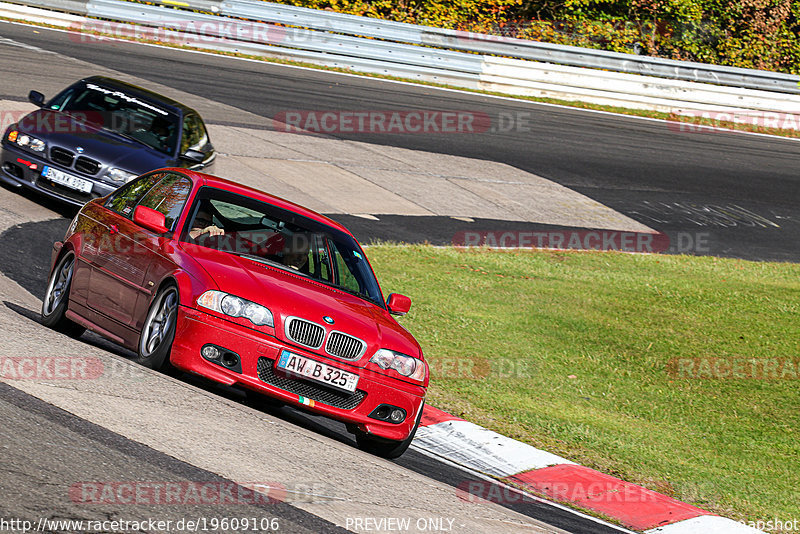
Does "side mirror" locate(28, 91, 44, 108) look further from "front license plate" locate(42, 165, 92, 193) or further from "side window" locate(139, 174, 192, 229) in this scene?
"side window" locate(139, 174, 192, 229)

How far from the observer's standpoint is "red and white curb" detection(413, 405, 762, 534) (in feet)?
22.5

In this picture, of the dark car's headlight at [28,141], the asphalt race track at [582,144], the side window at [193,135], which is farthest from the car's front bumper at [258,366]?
the asphalt race track at [582,144]

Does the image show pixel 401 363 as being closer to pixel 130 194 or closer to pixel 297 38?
pixel 130 194

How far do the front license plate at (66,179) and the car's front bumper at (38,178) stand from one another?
35 millimetres

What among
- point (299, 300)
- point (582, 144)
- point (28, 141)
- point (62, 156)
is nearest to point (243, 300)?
point (299, 300)

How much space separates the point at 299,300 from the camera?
21.7 ft

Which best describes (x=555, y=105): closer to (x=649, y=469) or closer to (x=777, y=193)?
(x=777, y=193)

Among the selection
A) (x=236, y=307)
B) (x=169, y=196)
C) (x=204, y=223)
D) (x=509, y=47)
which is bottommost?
(x=236, y=307)

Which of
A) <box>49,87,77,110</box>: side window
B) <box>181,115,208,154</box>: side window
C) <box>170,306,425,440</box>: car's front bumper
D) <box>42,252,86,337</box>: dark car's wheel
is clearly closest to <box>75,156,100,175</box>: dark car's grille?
<box>181,115,208,154</box>: side window

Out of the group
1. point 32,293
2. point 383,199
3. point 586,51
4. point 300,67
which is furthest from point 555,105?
point 32,293

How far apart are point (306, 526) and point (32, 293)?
18.8 ft

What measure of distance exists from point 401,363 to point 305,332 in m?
0.72

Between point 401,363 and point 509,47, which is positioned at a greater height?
point 509,47

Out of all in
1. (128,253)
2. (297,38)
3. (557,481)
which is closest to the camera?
(128,253)
